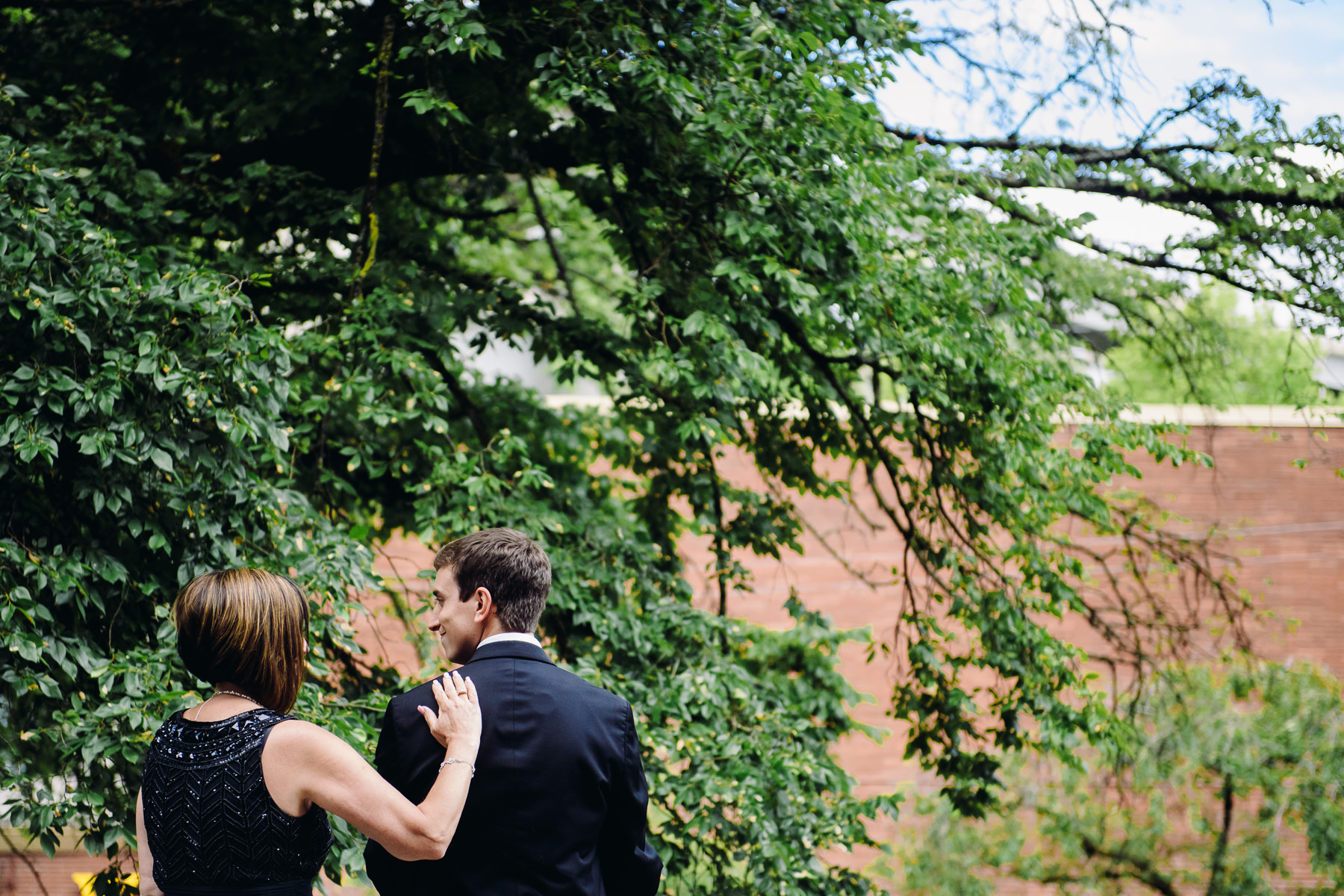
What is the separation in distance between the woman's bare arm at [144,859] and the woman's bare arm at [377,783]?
36 centimetres

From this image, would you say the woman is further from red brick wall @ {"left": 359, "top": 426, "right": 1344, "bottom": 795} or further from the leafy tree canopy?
red brick wall @ {"left": 359, "top": 426, "right": 1344, "bottom": 795}

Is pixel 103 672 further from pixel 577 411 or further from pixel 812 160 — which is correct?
pixel 577 411

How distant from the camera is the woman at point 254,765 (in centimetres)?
205

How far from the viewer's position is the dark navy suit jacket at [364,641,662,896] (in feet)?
7.09

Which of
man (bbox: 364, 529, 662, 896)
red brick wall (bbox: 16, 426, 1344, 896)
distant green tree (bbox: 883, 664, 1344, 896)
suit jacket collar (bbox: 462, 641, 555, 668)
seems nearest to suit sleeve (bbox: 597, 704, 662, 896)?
man (bbox: 364, 529, 662, 896)

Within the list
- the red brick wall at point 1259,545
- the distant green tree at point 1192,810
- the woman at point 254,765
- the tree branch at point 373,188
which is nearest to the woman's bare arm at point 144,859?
the woman at point 254,765

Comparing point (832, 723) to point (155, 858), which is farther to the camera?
point (832, 723)

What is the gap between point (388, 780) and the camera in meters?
2.23

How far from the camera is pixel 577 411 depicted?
296 inches

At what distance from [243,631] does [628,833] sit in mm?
918

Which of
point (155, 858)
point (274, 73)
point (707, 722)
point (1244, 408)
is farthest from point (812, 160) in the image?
point (1244, 408)

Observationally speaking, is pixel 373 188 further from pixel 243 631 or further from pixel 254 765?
pixel 254 765

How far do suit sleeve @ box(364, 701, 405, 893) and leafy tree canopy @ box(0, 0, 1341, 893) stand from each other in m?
1.53

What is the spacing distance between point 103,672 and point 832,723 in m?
4.17
